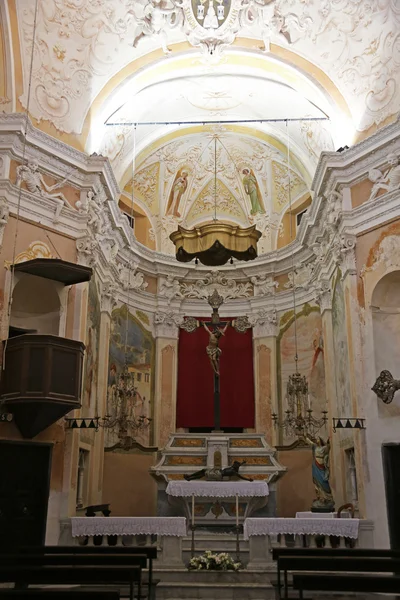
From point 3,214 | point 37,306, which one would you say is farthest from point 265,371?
point 3,214

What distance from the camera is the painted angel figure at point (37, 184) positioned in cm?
1069

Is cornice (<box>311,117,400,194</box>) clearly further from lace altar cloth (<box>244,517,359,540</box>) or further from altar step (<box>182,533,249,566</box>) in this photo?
altar step (<box>182,533,249,566</box>)

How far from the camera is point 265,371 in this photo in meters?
16.0

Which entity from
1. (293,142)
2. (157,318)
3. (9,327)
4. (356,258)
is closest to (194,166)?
(293,142)

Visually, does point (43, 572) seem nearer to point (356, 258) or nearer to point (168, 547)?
Result: point (168, 547)

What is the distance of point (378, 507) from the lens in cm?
1000

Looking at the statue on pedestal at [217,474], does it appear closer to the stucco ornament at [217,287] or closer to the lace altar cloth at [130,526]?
the lace altar cloth at [130,526]

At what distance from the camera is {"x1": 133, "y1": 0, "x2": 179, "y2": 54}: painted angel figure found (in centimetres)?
1209

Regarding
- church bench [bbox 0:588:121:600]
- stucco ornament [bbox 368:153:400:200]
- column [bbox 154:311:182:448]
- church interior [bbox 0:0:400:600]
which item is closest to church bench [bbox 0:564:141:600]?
church bench [bbox 0:588:121:600]

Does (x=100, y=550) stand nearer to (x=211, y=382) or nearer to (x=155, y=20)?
(x=211, y=382)

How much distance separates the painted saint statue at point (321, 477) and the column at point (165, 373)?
5.44 meters

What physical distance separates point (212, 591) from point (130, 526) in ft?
5.25

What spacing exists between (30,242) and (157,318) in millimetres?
6066

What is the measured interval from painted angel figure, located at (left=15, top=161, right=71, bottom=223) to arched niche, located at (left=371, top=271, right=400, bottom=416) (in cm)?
562
